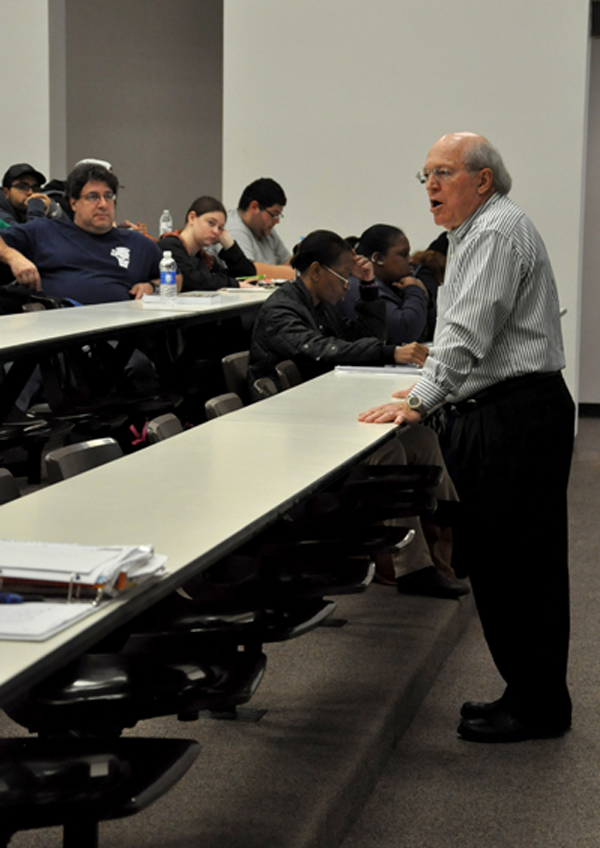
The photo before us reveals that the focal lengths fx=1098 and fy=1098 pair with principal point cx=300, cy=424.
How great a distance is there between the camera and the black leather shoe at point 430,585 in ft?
11.6

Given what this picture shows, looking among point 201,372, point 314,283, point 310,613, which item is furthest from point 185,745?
point 201,372

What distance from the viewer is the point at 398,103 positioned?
715cm

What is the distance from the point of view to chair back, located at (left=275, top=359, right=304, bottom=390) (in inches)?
146

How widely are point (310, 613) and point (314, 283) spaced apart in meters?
2.03

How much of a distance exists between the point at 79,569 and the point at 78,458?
93cm

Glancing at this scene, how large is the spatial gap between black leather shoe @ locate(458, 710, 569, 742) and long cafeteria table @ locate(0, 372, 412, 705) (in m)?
0.73

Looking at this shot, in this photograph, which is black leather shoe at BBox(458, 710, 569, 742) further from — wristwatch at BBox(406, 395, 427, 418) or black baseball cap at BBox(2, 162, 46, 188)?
black baseball cap at BBox(2, 162, 46, 188)

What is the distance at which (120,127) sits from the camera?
10.5 meters

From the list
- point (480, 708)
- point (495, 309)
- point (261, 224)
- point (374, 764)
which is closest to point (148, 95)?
point (261, 224)

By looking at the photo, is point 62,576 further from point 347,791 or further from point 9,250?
point 9,250

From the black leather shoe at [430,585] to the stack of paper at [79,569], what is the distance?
2.16 meters

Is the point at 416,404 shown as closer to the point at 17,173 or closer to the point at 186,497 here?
the point at 186,497

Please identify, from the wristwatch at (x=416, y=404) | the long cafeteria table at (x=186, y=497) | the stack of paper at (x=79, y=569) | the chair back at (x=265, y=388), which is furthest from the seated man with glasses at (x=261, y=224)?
the stack of paper at (x=79, y=569)

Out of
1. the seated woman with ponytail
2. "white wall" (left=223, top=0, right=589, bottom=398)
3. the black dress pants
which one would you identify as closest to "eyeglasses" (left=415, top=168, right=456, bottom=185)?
the black dress pants
